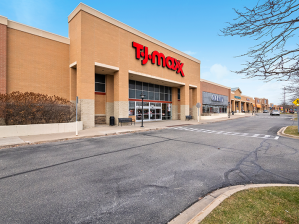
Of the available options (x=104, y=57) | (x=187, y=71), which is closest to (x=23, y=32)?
(x=104, y=57)

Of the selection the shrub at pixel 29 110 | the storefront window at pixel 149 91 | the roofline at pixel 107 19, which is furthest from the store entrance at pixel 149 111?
the shrub at pixel 29 110

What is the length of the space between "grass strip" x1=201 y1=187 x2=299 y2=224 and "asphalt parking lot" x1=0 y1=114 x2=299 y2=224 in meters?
0.64

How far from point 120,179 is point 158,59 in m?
20.1

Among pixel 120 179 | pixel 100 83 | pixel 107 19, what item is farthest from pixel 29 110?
pixel 107 19

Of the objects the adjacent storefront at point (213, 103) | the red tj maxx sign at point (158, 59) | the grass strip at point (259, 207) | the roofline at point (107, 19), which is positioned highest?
the roofline at point (107, 19)

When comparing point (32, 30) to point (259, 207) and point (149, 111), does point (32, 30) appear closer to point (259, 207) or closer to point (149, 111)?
point (149, 111)

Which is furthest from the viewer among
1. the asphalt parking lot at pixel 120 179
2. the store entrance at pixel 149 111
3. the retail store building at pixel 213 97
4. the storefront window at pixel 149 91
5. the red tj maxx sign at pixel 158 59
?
the retail store building at pixel 213 97

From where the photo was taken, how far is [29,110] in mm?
10703

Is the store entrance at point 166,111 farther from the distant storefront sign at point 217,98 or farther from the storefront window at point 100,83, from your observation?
the distant storefront sign at point 217,98

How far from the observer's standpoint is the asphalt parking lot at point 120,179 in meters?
2.83

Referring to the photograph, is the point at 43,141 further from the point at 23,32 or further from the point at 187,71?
the point at 187,71

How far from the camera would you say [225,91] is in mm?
45812

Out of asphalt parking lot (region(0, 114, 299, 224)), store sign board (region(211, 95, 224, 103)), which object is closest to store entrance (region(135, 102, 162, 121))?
asphalt parking lot (region(0, 114, 299, 224))

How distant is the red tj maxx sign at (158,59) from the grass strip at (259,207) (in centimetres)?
1859
